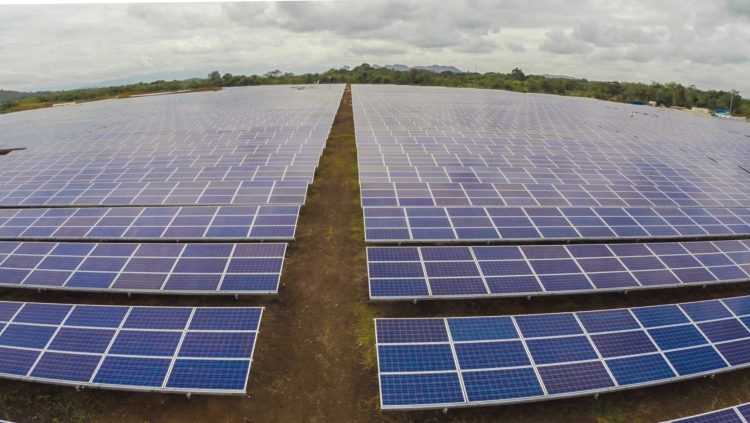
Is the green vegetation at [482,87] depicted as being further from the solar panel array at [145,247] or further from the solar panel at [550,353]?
the solar panel at [550,353]

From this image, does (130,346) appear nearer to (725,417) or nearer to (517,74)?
(725,417)

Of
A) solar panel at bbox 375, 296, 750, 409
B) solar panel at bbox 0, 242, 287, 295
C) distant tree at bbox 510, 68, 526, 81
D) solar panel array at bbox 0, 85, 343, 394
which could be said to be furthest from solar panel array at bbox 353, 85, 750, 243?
distant tree at bbox 510, 68, 526, 81

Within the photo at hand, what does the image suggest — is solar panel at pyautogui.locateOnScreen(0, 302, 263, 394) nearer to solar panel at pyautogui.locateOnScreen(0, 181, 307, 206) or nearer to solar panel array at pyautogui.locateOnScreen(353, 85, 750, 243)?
solar panel array at pyautogui.locateOnScreen(353, 85, 750, 243)

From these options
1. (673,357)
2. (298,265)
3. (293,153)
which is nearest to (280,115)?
(293,153)

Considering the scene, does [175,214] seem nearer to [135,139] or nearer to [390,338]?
[390,338]

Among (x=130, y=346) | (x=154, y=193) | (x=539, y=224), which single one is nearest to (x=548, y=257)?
(x=539, y=224)

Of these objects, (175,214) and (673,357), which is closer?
(673,357)
